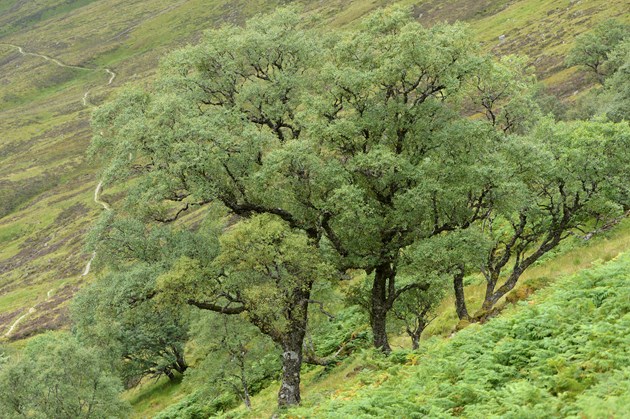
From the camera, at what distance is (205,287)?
25.2 meters

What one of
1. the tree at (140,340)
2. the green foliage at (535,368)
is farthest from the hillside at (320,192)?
the tree at (140,340)

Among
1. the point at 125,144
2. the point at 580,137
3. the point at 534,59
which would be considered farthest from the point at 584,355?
the point at 534,59

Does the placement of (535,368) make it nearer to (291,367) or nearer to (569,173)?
(291,367)

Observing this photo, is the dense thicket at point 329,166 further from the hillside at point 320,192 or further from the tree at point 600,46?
the tree at point 600,46

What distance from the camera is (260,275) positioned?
82.9 ft

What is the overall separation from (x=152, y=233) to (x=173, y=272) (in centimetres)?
397

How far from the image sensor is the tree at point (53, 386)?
106ft

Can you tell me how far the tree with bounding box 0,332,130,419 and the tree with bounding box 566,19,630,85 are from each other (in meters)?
89.2

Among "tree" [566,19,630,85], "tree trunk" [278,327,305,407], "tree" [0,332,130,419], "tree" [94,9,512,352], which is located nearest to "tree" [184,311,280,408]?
"tree trunk" [278,327,305,407]

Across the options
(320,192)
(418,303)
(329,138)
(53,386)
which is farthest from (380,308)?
(53,386)

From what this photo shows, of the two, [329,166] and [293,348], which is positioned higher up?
[329,166]

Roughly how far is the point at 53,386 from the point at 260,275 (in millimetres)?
16590

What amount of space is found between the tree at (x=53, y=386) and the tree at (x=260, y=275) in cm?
1300

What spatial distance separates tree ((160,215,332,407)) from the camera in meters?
24.3
